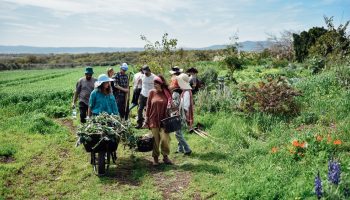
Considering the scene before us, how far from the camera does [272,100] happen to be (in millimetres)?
11930

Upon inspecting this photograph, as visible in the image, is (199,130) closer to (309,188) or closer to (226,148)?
(226,148)

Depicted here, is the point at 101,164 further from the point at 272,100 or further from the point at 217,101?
the point at 217,101

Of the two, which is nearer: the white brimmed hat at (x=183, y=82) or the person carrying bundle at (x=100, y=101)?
the person carrying bundle at (x=100, y=101)

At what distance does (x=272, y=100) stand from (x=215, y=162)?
342 centimetres

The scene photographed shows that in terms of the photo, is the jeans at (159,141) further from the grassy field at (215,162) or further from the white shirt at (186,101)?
the white shirt at (186,101)

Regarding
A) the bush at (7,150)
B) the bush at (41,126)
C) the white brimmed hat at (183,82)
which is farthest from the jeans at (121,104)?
the bush at (7,150)

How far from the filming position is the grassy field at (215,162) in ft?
23.1

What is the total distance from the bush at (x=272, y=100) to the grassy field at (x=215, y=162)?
0.28 meters

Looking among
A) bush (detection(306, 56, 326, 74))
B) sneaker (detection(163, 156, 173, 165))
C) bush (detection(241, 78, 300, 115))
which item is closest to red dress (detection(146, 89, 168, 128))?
sneaker (detection(163, 156, 173, 165))

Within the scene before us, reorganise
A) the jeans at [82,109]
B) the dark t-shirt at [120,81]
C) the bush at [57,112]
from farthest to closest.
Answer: the bush at [57,112], the dark t-shirt at [120,81], the jeans at [82,109]

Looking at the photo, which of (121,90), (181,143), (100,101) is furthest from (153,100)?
(121,90)

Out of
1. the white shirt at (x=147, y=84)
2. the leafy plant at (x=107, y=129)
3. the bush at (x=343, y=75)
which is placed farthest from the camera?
the bush at (x=343, y=75)

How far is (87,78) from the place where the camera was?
11141mm

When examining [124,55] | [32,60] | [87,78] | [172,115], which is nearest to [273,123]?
[172,115]
